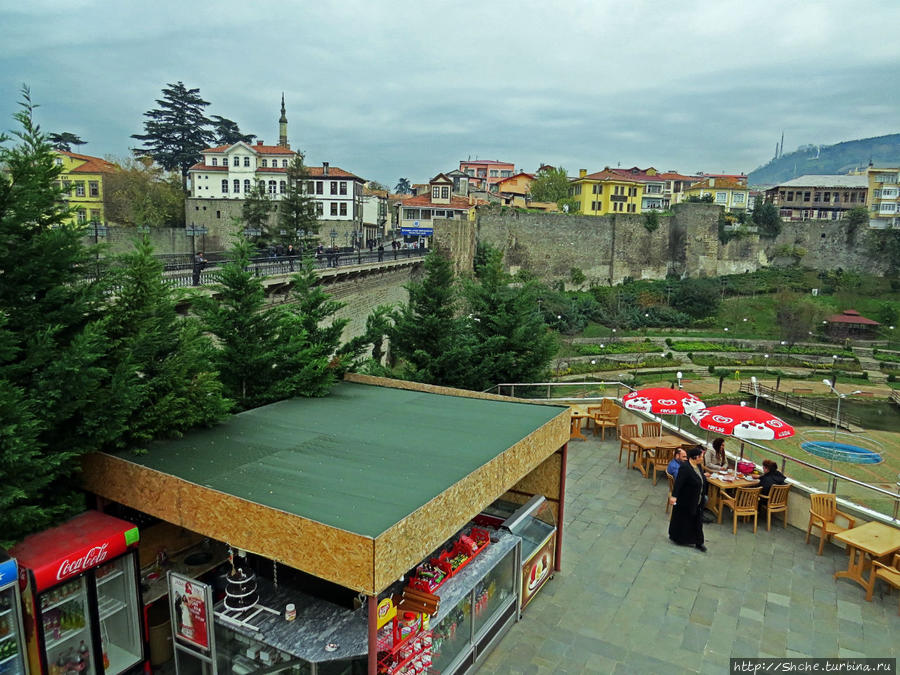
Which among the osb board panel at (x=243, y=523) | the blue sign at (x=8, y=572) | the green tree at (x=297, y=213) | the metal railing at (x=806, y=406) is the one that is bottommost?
the metal railing at (x=806, y=406)

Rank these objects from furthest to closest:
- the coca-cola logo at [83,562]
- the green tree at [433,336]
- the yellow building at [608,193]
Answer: the yellow building at [608,193] → the green tree at [433,336] → the coca-cola logo at [83,562]

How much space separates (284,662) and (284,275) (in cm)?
1607

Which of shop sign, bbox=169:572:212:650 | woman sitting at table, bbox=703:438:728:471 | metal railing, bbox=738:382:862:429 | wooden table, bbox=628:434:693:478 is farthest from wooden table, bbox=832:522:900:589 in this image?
metal railing, bbox=738:382:862:429

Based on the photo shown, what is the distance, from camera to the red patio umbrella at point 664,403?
13.1m

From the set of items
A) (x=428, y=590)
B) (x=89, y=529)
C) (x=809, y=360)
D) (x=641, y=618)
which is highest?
(x=89, y=529)

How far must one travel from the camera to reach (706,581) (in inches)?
351

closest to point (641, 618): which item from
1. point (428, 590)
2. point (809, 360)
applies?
point (428, 590)

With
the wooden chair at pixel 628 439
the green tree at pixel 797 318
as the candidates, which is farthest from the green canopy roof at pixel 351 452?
the green tree at pixel 797 318

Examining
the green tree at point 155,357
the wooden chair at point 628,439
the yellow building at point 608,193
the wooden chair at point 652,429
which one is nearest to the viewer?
the green tree at point 155,357

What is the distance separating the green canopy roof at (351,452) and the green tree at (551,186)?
78220 millimetres

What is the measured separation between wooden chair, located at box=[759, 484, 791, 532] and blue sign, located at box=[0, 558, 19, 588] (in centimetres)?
1027

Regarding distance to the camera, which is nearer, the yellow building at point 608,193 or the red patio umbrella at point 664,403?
the red patio umbrella at point 664,403

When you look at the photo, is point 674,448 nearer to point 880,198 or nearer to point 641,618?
point 641,618

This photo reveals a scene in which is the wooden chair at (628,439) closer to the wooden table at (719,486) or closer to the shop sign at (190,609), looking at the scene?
the wooden table at (719,486)
